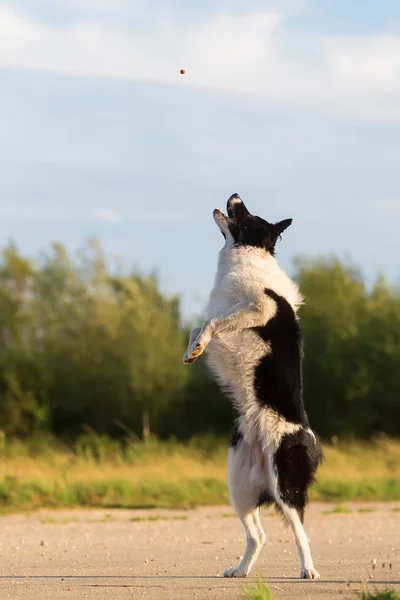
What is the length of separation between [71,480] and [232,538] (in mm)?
8616

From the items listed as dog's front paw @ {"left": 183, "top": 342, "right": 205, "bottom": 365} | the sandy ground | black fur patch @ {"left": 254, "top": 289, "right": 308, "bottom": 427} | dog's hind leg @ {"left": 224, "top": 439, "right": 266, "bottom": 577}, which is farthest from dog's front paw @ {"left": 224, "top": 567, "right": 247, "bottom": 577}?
dog's front paw @ {"left": 183, "top": 342, "right": 205, "bottom": 365}

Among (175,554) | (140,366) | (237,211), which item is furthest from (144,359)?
(237,211)

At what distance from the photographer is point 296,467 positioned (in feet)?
26.8

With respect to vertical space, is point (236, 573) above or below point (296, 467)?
below

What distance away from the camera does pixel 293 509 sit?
→ 804 cm

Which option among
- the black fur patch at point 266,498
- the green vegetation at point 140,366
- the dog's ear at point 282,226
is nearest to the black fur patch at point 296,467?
the black fur patch at point 266,498

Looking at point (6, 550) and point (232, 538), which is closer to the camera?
point (6, 550)

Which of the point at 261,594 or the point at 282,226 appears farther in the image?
the point at 282,226

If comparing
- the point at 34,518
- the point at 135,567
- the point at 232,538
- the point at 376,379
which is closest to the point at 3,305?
the point at 376,379

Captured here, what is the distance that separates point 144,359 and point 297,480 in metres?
24.1

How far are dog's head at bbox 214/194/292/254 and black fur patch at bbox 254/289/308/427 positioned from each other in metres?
0.70

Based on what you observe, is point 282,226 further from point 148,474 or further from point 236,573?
point 148,474

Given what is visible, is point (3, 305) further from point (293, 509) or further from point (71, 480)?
point (293, 509)

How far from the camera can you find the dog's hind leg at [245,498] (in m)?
8.31
